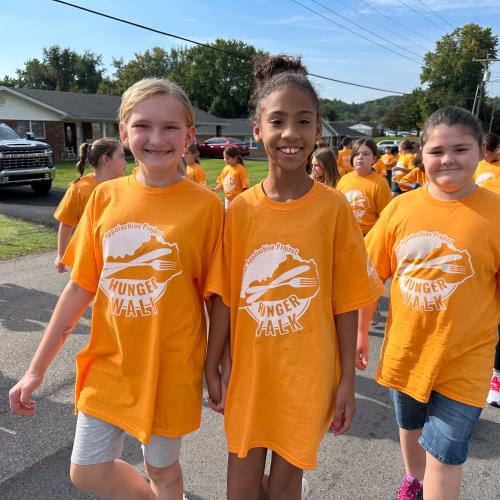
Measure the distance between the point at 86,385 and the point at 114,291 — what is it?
0.40 meters

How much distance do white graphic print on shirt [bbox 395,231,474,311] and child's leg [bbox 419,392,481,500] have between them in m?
0.44

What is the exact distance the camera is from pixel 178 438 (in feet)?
6.23

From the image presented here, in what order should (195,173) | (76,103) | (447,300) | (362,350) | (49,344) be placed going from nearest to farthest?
(49,344) → (447,300) → (362,350) → (195,173) → (76,103)

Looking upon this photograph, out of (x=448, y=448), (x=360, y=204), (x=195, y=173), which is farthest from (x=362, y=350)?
(x=195, y=173)

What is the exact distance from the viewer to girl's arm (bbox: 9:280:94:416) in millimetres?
1932

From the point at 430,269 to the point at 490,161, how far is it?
353cm

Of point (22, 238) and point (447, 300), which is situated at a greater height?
point (447, 300)

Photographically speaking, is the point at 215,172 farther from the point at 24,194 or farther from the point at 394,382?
the point at 394,382

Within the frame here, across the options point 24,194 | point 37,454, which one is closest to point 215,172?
point 24,194

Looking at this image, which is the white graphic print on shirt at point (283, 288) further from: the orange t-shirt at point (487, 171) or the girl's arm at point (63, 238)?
the orange t-shirt at point (487, 171)

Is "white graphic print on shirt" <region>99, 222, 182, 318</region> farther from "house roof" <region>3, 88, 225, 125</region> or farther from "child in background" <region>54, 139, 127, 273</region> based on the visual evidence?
"house roof" <region>3, 88, 225, 125</region>

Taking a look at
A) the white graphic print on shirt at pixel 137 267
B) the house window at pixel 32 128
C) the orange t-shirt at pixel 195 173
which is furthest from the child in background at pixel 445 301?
the house window at pixel 32 128

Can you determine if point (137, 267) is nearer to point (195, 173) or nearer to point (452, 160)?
point (452, 160)

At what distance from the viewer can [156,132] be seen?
188 cm
